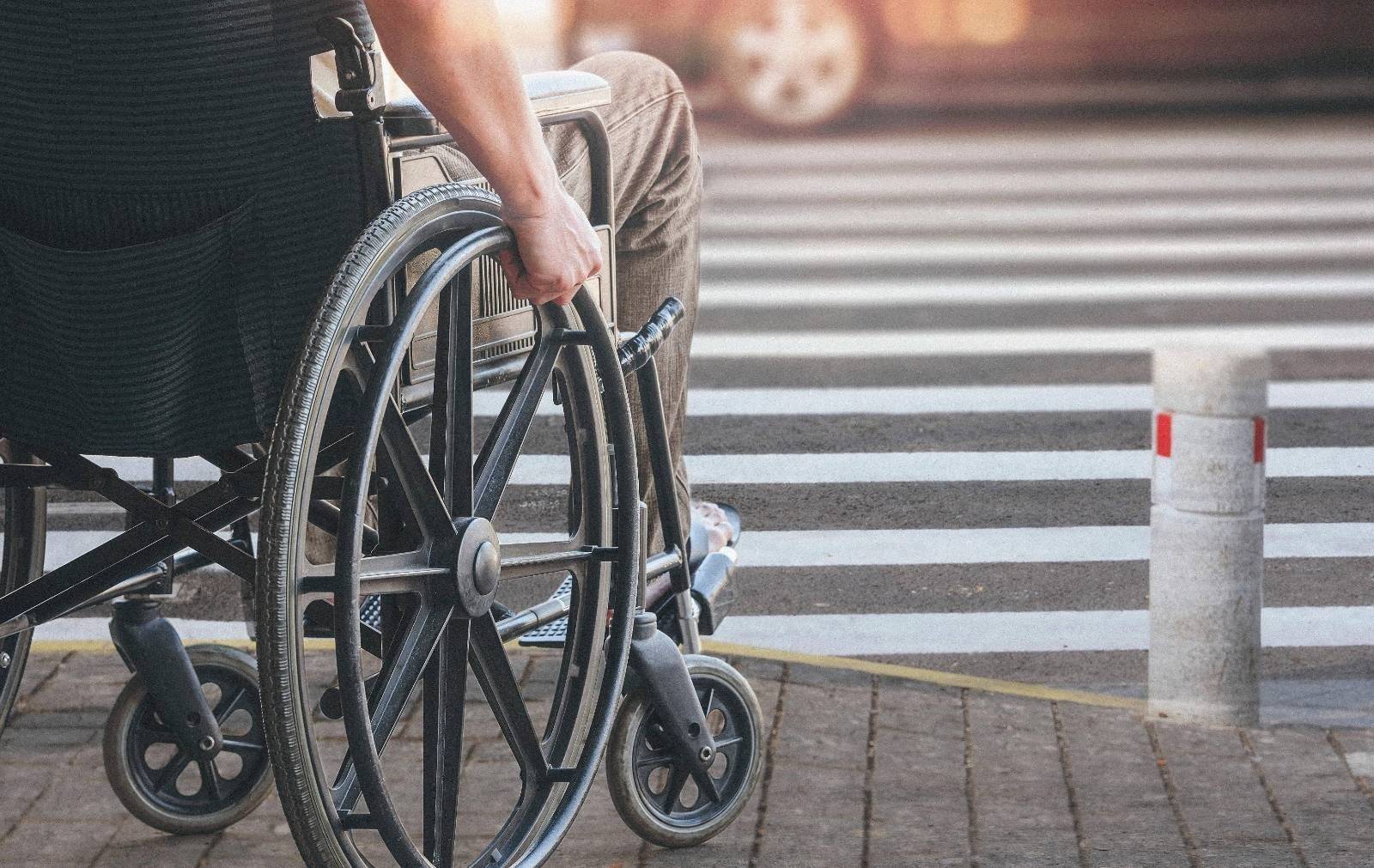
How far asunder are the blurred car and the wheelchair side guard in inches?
479

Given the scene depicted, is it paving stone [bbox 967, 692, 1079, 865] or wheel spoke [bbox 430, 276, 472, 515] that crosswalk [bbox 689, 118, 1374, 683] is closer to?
paving stone [bbox 967, 692, 1079, 865]

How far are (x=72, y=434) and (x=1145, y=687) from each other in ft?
9.19

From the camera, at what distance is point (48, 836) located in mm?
3568

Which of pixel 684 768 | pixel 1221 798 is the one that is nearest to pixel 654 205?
pixel 684 768

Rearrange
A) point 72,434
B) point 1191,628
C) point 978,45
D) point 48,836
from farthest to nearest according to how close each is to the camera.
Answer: point 978,45, point 1191,628, point 48,836, point 72,434

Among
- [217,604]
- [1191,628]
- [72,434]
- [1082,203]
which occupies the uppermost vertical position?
[72,434]

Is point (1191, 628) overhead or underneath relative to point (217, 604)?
overhead

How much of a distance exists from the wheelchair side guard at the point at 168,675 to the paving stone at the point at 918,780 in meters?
1.20

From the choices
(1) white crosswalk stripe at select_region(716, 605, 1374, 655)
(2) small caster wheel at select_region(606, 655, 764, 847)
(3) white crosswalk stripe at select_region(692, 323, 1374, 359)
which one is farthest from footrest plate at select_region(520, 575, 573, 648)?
(3) white crosswalk stripe at select_region(692, 323, 1374, 359)

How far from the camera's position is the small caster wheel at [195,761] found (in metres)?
3.51

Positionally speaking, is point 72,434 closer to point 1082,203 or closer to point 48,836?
point 48,836

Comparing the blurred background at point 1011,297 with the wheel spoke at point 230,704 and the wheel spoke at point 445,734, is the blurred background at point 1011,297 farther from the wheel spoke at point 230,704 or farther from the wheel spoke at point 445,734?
the wheel spoke at point 445,734

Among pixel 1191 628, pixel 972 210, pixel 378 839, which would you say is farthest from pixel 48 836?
pixel 972 210

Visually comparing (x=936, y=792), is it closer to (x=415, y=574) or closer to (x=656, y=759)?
(x=656, y=759)
